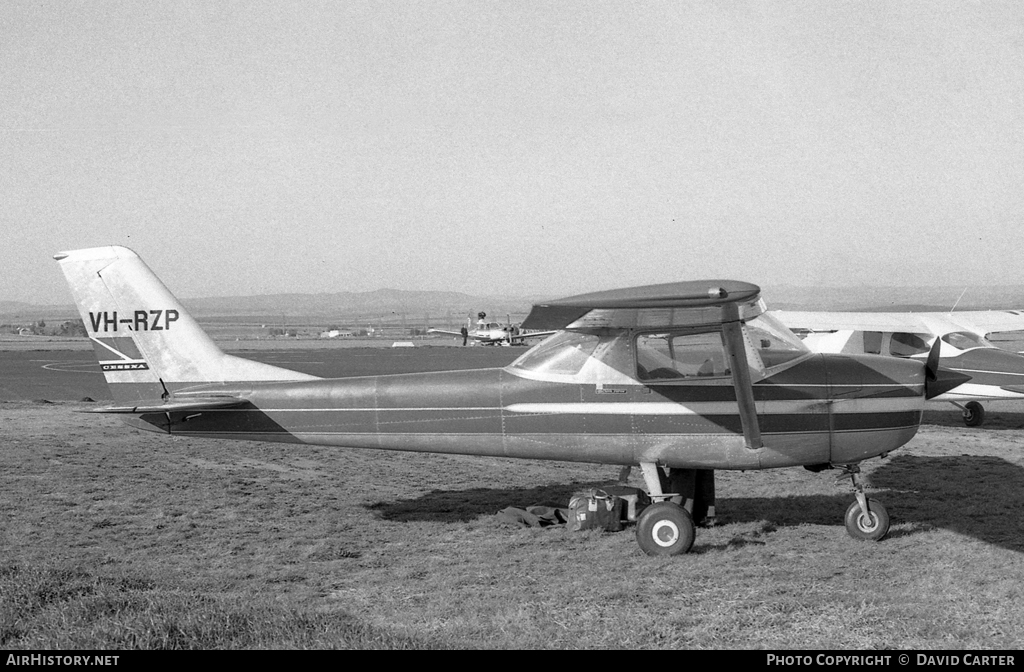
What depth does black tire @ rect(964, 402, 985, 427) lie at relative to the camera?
51.3 feet

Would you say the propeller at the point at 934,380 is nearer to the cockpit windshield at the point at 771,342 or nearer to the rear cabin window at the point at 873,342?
the cockpit windshield at the point at 771,342

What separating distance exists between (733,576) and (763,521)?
2027mm

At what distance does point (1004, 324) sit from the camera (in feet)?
57.0

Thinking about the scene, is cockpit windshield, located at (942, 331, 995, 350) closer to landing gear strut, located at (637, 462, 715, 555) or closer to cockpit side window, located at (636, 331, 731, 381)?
landing gear strut, located at (637, 462, 715, 555)

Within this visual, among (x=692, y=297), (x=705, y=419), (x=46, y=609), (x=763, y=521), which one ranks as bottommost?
(x=763, y=521)

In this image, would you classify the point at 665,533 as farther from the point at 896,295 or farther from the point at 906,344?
the point at 896,295

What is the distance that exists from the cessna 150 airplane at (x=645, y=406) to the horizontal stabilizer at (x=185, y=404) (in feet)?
0.06

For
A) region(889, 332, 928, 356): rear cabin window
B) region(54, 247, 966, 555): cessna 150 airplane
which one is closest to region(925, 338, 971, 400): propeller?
region(54, 247, 966, 555): cessna 150 airplane

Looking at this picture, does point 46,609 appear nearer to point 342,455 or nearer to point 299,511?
point 299,511

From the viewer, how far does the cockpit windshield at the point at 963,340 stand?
15.3 meters

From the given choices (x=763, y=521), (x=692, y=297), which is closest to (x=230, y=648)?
(x=692, y=297)

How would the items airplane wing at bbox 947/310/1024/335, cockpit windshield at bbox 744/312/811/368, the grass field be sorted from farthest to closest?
airplane wing at bbox 947/310/1024/335 < cockpit windshield at bbox 744/312/811/368 < the grass field

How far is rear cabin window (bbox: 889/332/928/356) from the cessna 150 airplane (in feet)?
29.1

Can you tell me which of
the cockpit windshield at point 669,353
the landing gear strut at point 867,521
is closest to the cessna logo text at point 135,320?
the cockpit windshield at point 669,353
